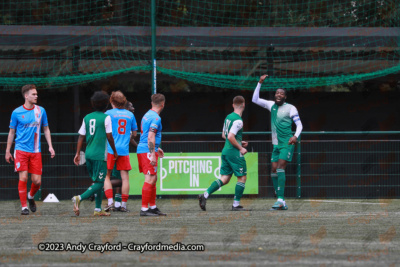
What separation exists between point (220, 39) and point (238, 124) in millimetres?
5999

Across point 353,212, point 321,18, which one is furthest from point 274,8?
point 353,212

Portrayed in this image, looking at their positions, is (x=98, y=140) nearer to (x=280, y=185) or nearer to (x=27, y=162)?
(x=27, y=162)

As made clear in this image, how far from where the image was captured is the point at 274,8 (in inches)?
836

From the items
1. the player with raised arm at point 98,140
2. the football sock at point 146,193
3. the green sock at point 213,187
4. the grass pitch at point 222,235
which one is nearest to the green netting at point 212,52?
the green sock at point 213,187

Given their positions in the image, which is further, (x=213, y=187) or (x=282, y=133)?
(x=282, y=133)

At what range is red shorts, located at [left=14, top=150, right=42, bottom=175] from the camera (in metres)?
12.1

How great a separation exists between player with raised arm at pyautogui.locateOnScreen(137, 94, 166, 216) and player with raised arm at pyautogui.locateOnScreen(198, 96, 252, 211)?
117cm

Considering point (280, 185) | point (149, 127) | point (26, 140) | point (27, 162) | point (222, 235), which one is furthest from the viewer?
point (280, 185)

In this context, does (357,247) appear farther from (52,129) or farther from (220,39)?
(52,129)

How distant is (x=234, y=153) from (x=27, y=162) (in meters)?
3.04

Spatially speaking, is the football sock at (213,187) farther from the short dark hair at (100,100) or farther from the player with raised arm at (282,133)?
the short dark hair at (100,100)

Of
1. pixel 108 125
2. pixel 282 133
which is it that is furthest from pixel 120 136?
pixel 282 133

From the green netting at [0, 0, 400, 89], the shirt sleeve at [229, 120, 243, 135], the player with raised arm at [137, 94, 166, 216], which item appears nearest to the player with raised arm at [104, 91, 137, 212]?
the player with raised arm at [137, 94, 166, 216]

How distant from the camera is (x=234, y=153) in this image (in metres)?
12.8
